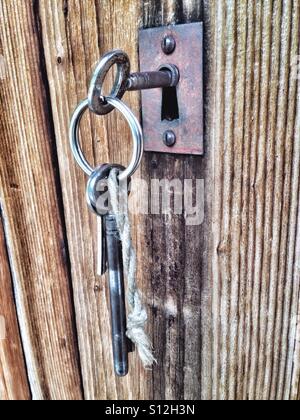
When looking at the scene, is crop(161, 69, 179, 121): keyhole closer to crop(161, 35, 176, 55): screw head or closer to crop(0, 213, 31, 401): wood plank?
crop(161, 35, 176, 55): screw head

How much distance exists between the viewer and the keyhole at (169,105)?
39 cm

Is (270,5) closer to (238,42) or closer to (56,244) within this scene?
(238,42)

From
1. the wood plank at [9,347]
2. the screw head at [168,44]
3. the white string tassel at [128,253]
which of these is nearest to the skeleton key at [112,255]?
the white string tassel at [128,253]

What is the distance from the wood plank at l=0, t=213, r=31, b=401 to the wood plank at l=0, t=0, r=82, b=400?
15 millimetres

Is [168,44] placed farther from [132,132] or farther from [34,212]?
[34,212]

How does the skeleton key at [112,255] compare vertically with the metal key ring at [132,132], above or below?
below

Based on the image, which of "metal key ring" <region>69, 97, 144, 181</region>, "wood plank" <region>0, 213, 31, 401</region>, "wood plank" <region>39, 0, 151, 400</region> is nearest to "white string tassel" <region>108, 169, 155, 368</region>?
"metal key ring" <region>69, 97, 144, 181</region>

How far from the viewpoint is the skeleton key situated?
1.14 feet

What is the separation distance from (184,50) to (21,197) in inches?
12.5

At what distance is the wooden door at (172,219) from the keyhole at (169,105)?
38mm

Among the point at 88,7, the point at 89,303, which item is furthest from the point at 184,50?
the point at 89,303

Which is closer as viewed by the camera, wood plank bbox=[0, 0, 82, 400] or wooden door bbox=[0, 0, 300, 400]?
wooden door bbox=[0, 0, 300, 400]

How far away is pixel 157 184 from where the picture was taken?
434 mm

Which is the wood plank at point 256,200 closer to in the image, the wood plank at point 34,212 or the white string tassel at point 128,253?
the white string tassel at point 128,253
